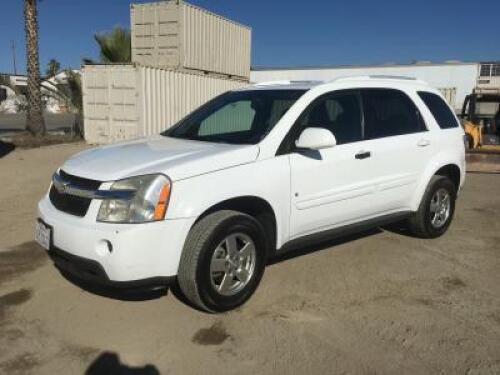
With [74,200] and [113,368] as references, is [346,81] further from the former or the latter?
[113,368]

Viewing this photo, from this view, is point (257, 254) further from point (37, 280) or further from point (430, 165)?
point (430, 165)

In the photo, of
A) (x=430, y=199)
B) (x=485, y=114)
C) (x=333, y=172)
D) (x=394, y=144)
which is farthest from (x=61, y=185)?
(x=485, y=114)

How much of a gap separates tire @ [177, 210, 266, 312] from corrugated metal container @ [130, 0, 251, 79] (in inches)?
497

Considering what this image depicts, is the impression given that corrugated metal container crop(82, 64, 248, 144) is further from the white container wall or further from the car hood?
the white container wall

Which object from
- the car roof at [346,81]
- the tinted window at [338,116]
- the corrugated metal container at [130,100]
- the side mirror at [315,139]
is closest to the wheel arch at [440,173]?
the car roof at [346,81]

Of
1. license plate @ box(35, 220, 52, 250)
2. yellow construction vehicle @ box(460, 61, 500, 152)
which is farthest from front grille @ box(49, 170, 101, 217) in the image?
yellow construction vehicle @ box(460, 61, 500, 152)

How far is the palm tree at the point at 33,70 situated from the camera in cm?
1608

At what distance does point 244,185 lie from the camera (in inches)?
151

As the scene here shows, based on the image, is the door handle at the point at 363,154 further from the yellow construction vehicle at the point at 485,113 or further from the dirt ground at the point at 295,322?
the yellow construction vehicle at the point at 485,113

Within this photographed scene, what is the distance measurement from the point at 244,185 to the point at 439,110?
2.94 meters

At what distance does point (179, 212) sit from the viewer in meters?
3.50

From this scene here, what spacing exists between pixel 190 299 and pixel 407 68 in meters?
27.3

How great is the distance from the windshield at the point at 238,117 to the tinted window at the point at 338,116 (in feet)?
0.61

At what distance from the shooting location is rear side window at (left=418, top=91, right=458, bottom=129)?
5629mm
